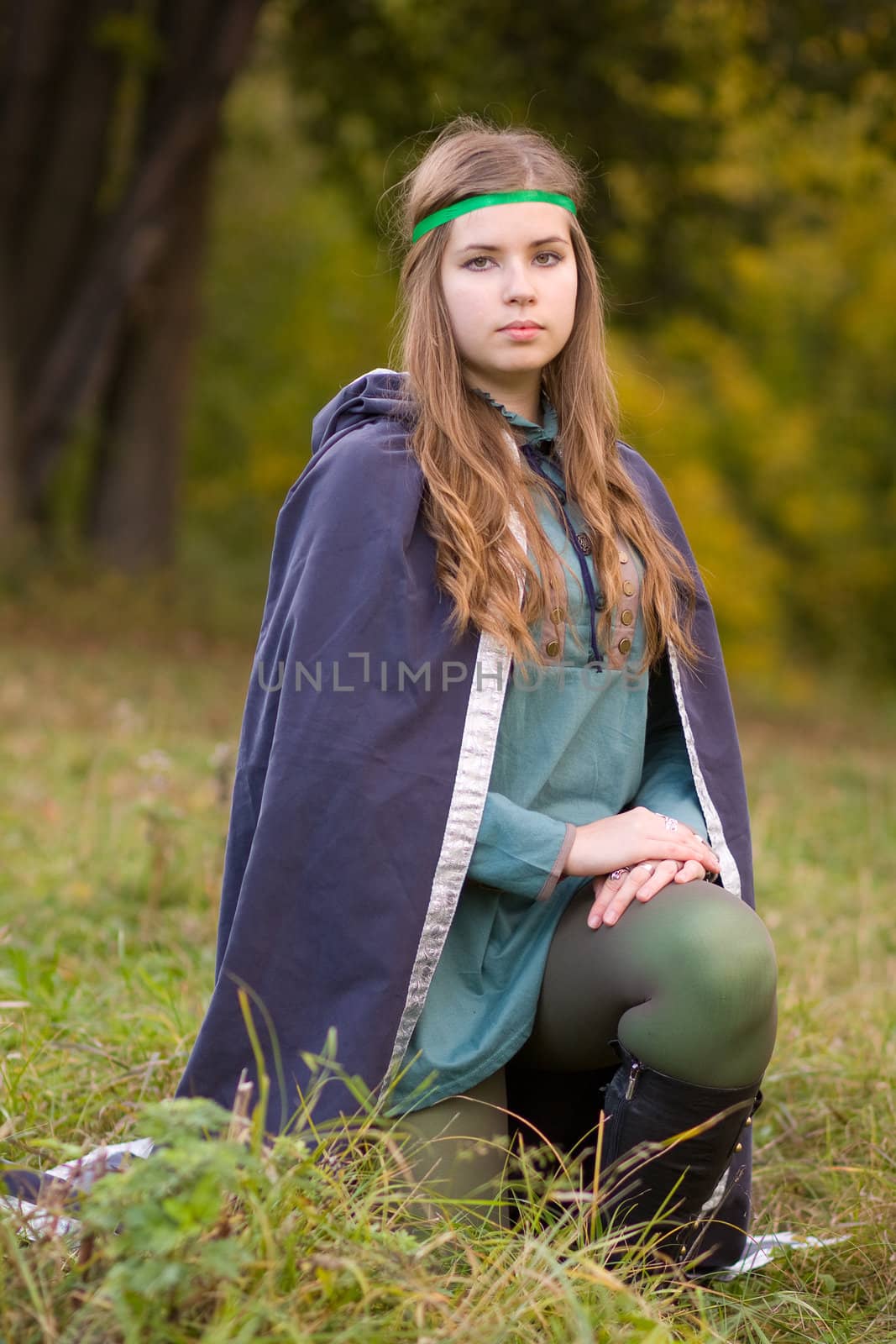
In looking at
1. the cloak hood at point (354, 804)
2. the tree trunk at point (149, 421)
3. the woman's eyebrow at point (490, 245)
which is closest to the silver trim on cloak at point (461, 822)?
the cloak hood at point (354, 804)

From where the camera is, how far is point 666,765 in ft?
8.62

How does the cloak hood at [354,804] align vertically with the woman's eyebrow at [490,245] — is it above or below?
below

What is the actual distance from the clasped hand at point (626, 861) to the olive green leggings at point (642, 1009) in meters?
0.02

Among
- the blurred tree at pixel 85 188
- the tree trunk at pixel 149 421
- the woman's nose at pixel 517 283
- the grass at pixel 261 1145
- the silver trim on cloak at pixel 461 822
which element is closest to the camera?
the grass at pixel 261 1145

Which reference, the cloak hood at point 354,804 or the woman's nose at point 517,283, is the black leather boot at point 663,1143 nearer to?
the cloak hood at point 354,804

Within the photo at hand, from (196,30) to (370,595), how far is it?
31.9 feet

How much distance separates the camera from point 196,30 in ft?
34.8

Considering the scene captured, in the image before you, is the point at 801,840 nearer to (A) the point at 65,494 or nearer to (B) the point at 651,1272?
(B) the point at 651,1272

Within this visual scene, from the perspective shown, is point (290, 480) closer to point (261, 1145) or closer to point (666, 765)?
point (666, 765)

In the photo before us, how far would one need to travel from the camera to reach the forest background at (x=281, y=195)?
952cm

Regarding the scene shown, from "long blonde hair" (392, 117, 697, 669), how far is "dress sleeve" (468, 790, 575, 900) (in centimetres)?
26

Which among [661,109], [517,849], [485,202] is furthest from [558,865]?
[661,109]

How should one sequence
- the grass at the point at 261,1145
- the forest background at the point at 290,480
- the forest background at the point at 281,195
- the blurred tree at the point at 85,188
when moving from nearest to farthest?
the grass at the point at 261,1145, the forest background at the point at 290,480, the forest background at the point at 281,195, the blurred tree at the point at 85,188

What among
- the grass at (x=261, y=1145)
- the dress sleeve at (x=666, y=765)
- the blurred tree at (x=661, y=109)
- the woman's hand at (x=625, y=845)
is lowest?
the grass at (x=261, y=1145)
